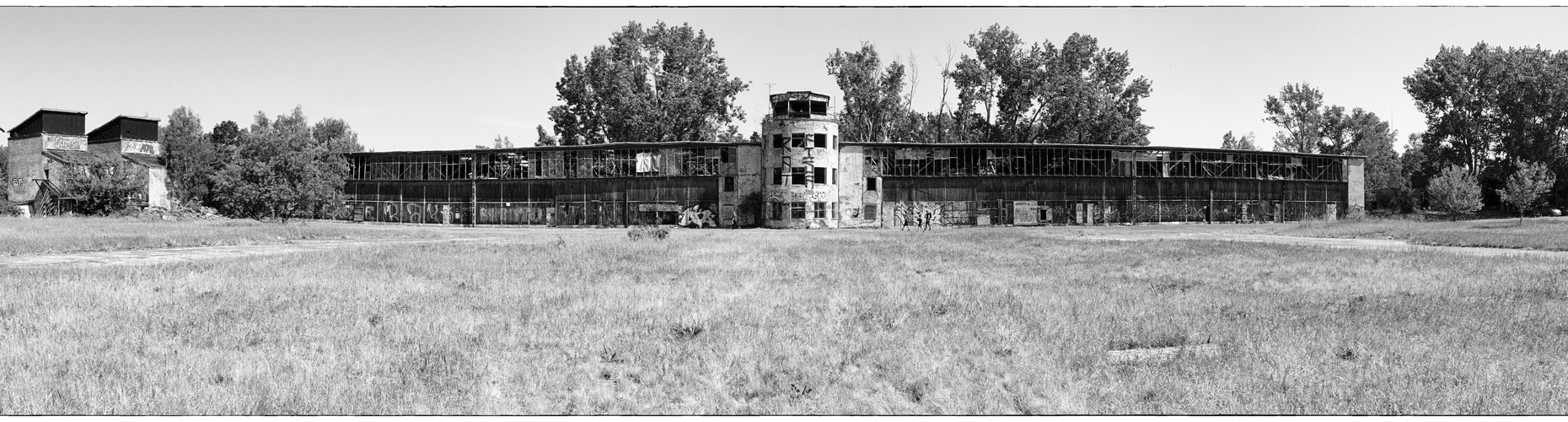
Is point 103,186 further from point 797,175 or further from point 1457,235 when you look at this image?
point 1457,235

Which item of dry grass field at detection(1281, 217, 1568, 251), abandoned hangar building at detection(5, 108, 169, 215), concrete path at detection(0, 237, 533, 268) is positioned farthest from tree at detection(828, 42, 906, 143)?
abandoned hangar building at detection(5, 108, 169, 215)

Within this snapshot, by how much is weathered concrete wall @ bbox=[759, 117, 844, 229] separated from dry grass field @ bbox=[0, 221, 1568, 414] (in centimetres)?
4003

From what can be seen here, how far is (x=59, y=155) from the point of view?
2987 inches

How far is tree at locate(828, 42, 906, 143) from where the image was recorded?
81750 mm

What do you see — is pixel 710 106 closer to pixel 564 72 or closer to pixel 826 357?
pixel 564 72

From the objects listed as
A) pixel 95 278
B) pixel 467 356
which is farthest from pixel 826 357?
pixel 95 278

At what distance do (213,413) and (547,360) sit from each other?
3.53 metres

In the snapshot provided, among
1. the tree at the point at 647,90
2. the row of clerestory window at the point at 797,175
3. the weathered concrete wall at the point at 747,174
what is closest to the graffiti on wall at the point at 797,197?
the row of clerestory window at the point at 797,175

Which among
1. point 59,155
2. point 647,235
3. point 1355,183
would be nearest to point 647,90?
point 647,235

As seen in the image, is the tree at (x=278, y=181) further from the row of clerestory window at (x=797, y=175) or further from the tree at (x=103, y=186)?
the row of clerestory window at (x=797, y=175)

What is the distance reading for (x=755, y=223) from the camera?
62.7 m

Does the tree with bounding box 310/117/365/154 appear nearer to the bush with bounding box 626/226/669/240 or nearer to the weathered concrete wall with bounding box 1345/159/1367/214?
the bush with bounding box 626/226/669/240

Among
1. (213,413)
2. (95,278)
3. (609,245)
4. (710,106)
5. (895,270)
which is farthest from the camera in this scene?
(710,106)

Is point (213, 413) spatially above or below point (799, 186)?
below
